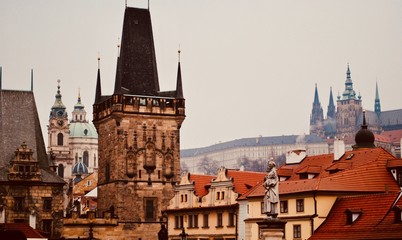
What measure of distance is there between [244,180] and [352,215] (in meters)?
24.0

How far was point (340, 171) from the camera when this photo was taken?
207 ft

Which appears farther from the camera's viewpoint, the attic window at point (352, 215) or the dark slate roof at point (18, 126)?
the dark slate roof at point (18, 126)

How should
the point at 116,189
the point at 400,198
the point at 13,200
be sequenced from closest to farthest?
the point at 400,198
the point at 13,200
the point at 116,189

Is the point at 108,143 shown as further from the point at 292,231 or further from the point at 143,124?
the point at 292,231

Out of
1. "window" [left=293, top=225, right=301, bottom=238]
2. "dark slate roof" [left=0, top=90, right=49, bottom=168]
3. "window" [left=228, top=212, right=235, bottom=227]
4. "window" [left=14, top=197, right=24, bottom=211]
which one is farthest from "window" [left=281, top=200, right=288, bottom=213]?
"dark slate roof" [left=0, top=90, right=49, bottom=168]

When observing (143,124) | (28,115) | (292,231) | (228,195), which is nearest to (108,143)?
(143,124)

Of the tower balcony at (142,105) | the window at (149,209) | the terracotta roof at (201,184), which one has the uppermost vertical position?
the tower balcony at (142,105)

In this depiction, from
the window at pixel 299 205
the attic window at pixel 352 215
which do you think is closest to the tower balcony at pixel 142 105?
the window at pixel 299 205

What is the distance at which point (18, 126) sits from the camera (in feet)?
267

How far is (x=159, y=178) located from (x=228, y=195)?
15933 mm

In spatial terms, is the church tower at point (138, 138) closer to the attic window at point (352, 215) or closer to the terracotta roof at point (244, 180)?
the terracotta roof at point (244, 180)

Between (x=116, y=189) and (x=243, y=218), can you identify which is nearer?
(x=243, y=218)

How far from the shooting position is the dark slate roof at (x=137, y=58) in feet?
299

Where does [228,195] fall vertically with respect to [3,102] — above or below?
below
